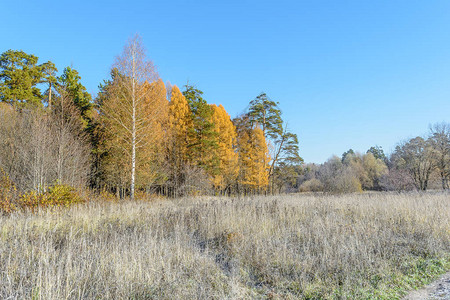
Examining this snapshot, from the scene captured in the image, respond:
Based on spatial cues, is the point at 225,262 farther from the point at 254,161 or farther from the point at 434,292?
the point at 254,161

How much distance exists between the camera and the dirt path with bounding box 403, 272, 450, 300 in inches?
122

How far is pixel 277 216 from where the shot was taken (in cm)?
737

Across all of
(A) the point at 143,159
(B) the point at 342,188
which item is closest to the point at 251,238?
(A) the point at 143,159

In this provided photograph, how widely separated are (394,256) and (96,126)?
20814mm

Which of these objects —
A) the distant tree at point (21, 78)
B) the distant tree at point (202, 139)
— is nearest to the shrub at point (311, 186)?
the distant tree at point (202, 139)

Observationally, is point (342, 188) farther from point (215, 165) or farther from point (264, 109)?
point (215, 165)

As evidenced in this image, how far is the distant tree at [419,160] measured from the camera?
85.8ft

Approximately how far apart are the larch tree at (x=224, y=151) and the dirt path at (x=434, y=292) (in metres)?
20.2

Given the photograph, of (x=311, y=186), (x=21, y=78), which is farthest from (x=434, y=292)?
(x=311, y=186)

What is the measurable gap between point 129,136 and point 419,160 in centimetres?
3203

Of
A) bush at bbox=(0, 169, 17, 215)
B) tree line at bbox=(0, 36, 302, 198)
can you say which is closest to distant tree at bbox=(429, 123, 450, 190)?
tree line at bbox=(0, 36, 302, 198)

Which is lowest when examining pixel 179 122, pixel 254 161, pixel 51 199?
pixel 51 199

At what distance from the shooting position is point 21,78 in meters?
21.1

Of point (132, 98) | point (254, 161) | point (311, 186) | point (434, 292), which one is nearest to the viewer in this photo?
point (434, 292)
